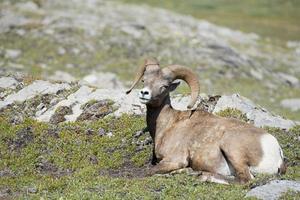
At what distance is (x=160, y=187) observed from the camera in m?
14.6

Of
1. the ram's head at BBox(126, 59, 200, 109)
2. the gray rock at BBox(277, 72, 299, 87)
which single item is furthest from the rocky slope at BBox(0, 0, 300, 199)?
the gray rock at BBox(277, 72, 299, 87)

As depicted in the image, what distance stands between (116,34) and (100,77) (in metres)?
9.82

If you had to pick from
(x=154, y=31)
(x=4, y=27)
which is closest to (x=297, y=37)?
(x=154, y=31)

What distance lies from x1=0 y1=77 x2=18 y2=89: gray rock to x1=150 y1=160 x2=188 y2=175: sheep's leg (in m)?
8.28

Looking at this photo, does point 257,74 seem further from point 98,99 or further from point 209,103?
point 98,99

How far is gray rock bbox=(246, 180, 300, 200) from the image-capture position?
13492mm

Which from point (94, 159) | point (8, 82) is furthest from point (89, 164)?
point (8, 82)

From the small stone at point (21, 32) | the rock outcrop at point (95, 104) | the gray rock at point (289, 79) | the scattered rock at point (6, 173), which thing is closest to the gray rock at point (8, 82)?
the rock outcrop at point (95, 104)

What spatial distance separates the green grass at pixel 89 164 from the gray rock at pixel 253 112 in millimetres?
391

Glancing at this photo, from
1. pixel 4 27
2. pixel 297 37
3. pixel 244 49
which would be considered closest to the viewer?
pixel 4 27

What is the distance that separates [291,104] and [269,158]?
23.0 m

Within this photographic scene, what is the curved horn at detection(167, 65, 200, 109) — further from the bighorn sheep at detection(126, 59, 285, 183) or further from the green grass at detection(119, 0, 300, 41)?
the green grass at detection(119, 0, 300, 41)

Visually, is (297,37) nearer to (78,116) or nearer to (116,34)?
(116,34)

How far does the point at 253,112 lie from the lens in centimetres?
1950
